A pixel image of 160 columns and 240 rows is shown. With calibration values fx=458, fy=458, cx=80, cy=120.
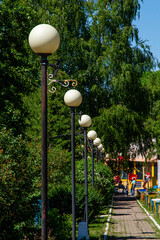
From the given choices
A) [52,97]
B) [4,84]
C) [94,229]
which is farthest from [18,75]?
[52,97]

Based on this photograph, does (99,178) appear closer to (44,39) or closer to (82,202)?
(82,202)

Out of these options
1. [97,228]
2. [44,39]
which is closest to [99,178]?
[97,228]

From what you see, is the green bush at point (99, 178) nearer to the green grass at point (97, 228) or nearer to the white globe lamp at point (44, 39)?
the green grass at point (97, 228)

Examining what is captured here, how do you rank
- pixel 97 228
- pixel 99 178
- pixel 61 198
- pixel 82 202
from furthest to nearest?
pixel 99 178 → pixel 97 228 → pixel 82 202 → pixel 61 198

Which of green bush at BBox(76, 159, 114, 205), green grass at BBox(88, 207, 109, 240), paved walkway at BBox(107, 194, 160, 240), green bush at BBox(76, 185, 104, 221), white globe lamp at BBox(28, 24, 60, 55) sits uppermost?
white globe lamp at BBox(28, 24, 60, 55)

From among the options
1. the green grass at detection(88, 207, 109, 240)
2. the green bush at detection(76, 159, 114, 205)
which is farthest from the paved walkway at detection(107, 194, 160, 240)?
the green bush at detection(76, 159, 114, 205)

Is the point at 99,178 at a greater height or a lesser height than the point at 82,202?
greater

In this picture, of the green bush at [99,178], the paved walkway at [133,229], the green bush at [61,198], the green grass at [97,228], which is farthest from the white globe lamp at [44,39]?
the green bush at [99,178]

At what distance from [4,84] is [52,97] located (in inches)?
433

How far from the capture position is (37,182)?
10.4 m

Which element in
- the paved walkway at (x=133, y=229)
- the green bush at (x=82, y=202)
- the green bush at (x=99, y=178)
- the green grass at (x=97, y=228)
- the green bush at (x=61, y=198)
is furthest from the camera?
the green bush at (x=99, y=178)

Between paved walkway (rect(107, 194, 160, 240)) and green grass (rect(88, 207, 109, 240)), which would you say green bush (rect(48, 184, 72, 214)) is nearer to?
green grass (rect(88, 207, 109, 240))

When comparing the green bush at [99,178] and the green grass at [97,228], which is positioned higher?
the green bush at [99,178]

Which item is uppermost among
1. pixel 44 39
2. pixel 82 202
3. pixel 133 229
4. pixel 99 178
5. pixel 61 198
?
pixel 44 39
